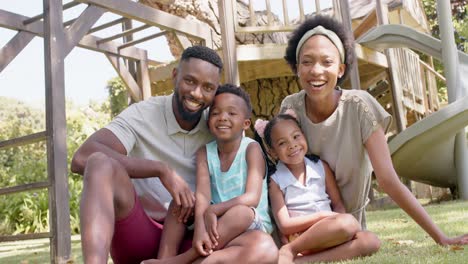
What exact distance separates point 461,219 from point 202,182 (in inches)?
98.1

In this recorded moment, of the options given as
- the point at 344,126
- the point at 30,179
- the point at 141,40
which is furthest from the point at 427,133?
the point at 30,179

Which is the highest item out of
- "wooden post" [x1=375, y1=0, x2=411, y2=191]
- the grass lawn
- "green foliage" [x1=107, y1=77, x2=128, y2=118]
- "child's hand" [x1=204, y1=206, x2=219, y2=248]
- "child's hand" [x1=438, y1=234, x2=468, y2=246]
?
"green foliage" [x1=107, y1=77, x2=128, y2=118]

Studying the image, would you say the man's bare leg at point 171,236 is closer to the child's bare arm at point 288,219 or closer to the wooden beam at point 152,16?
the child's bare arm at point 288,219

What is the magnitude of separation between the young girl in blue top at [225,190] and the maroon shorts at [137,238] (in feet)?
0.22

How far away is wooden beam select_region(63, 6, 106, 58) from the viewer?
171 inches

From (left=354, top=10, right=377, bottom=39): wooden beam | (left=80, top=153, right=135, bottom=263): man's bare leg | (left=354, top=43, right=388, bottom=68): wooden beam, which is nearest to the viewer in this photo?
(left=80, top=153, right=135, bottom=263): man's bare leg

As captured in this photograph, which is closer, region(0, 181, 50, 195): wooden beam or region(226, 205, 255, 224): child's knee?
region(226, 205, 255, 224): child's knee

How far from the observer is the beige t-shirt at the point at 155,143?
2.53 metres

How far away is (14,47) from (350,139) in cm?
377

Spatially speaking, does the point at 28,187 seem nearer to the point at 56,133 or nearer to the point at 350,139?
the point at 56,133

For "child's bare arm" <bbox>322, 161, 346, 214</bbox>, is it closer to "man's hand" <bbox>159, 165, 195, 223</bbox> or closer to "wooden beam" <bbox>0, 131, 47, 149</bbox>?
"man's hand" <bbox>159, 165, 195, 223</bbox>

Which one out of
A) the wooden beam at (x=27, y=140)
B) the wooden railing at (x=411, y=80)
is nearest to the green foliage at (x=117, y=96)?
the wooden railing at (x=411, y=80)

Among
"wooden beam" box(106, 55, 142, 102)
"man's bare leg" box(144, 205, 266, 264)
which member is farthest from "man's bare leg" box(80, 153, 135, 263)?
"wooden beam" box(106, 55, 142, 102)

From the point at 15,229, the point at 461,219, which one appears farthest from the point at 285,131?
the point at 15,229
